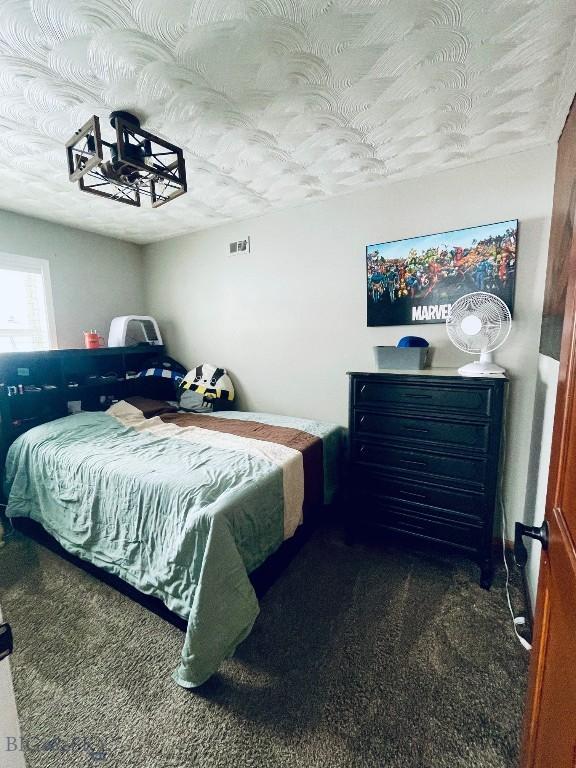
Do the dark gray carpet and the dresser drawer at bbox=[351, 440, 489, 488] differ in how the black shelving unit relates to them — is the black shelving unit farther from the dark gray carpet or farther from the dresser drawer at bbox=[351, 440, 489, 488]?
the dresser drawer at bbox=[351, 440, 489, 488]

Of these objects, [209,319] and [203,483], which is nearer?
[203,483]

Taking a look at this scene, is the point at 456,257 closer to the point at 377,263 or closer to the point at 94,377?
the point at 377,263

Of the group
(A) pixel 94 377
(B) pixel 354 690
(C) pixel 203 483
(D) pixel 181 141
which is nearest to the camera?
(B) pixel 354 690

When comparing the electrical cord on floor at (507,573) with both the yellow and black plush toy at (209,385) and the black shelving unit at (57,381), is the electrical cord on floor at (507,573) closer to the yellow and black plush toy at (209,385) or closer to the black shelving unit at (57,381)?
the yellow and black plush toy at (209,385)

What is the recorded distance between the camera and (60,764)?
105 cm

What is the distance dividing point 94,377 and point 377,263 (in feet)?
9.05

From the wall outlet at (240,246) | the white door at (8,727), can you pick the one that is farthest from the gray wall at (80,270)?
the white door at (8,727)

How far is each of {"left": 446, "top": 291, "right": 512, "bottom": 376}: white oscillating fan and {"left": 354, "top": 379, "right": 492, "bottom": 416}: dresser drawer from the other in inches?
4.7

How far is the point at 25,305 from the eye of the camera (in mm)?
2824

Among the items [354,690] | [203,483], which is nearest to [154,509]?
[203,483]

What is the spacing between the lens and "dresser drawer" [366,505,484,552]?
1.78 meters

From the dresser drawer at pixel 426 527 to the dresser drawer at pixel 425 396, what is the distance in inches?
25.5

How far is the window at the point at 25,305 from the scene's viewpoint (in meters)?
2.69

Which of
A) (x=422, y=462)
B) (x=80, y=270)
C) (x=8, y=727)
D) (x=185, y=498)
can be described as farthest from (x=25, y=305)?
(x=422, y=462)
